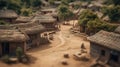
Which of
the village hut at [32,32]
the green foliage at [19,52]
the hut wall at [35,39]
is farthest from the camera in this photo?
the hut wall at [35,39]

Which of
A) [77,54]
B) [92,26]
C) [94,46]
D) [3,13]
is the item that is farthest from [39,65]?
[3,13]

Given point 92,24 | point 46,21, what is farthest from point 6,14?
point 92,24

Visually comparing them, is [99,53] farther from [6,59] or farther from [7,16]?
[7,16]

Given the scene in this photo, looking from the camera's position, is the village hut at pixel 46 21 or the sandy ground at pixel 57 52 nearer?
the sandy ground at pixel 57 52

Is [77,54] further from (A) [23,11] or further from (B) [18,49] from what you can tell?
(A) [23,11]

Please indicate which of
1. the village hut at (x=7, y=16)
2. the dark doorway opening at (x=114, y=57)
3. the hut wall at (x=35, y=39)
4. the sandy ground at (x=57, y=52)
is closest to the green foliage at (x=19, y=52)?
the sandy ground at (x=57, y=52)

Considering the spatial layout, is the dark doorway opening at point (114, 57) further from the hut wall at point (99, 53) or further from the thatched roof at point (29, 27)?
the thatched roof at point (29, 27)
